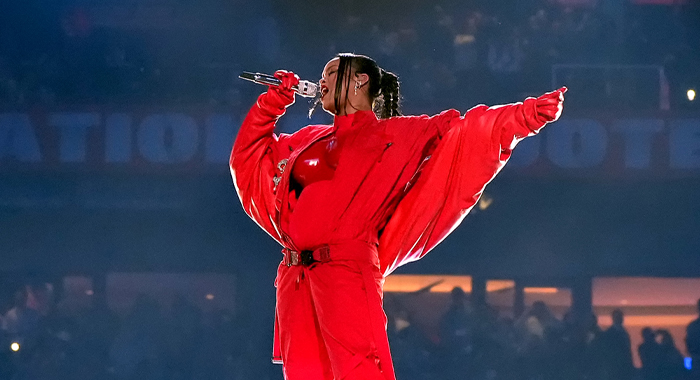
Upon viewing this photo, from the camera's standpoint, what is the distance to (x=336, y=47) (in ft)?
11.9

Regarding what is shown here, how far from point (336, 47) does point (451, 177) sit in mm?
1865

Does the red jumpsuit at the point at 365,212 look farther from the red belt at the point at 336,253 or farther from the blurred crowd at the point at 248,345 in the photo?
the blurred crowd at the point at 248,345

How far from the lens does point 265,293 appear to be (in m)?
3.67

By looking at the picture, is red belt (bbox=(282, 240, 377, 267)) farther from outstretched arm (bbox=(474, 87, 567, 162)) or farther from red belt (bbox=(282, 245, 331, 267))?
outstretched arm (bbox=(474, 87, 567, 162))

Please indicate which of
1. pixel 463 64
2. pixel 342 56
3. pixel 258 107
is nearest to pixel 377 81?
pixel 342 56

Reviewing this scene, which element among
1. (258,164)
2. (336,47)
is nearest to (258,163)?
(258,164)

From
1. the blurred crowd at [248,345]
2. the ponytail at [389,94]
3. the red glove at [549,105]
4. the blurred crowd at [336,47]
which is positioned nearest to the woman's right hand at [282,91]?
the ponytail at [389,94]

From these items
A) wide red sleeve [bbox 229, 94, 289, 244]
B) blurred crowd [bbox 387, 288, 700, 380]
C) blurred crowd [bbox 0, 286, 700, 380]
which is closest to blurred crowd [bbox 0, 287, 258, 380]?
blurred crowd [bbox 0, 286, 700, 380]

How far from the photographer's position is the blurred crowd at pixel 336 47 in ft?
11.8

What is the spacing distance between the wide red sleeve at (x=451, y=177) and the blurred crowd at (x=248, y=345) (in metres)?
1.68

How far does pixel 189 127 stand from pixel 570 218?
171 centimetres

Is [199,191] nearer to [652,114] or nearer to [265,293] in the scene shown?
[265,293]

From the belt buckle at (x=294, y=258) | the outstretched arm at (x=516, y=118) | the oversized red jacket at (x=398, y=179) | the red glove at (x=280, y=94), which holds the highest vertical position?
the red glove at (x=280, y=94)

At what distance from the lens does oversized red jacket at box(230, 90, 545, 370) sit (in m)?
1.82
